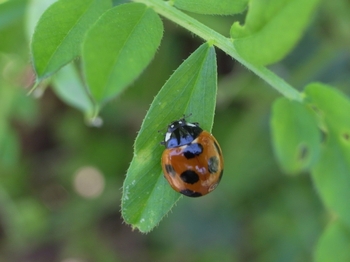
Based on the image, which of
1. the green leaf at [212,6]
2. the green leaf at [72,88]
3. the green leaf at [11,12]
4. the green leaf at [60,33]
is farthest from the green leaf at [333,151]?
the green leaf at [11,12]

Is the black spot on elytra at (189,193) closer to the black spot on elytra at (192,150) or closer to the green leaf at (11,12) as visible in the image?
the black spot on elytra at (192,150)

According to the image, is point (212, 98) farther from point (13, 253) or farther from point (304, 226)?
point (13, 253)

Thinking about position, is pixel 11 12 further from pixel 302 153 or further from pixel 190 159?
pixel 302 153

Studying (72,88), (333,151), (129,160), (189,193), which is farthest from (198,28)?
(129,160)

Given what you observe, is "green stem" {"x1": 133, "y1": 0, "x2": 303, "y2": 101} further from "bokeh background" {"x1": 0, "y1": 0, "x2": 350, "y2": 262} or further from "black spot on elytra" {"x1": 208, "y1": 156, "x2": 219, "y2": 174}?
"bokeh background" {"x1": 0, "y1": 0, "x2": 350, "y2": 262}

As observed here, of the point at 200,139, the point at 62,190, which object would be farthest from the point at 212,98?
the point at 62,190

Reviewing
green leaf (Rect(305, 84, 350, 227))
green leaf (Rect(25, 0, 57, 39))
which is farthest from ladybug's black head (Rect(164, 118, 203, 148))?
green leaf (Rect(25, 0, 57, 39))
